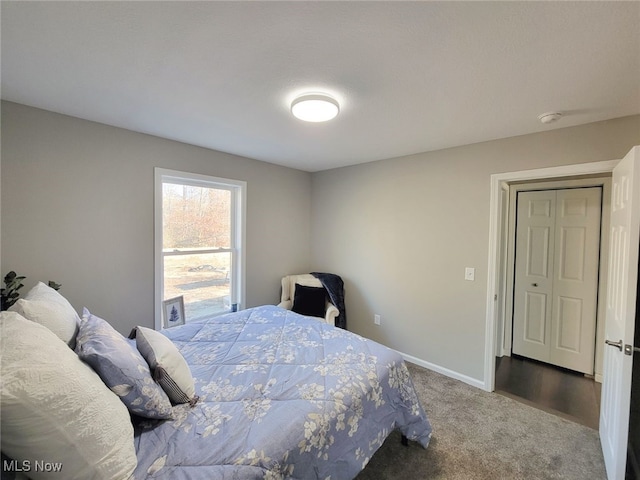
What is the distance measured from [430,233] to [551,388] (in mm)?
1940

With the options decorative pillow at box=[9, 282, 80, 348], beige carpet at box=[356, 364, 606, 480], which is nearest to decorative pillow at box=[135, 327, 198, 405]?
decorative pillow at box=[9, 282, 80, 348]

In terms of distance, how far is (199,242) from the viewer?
3.11 metres

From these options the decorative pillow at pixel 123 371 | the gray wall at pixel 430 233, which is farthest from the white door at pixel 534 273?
the decorative pillow at pixel 123 371

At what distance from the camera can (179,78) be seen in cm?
163

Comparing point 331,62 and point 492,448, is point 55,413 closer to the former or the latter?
point 331,62

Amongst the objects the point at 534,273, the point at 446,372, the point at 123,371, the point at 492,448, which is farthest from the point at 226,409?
the point at 534,273

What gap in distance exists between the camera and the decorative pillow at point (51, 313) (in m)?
1.18

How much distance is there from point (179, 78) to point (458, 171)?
257 centimetres

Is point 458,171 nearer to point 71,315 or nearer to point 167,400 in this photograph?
point 167,400

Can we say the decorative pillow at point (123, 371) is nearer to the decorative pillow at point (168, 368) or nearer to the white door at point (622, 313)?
the decorative pillow at point (168, 368)

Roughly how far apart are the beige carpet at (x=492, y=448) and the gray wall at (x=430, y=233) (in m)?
0.53

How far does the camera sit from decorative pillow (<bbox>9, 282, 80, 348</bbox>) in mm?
1185

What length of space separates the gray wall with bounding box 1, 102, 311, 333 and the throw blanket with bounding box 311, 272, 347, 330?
183cm

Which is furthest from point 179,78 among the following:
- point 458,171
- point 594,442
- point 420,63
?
point 594,442
